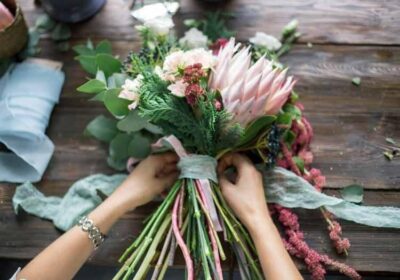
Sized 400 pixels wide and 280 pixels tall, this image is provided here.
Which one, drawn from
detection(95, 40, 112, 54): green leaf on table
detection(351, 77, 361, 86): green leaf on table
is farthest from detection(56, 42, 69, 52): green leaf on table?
detection(351, 77, 361, 86): green leaf on table

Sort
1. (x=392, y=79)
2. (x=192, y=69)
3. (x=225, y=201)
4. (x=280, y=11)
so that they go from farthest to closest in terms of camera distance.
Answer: (x=280, y=11), (x=392, y=79), (x=225, y=201), (x=192, y=69)

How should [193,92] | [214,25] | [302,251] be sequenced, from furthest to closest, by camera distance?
[214,25] → [302,251] → [193,92]

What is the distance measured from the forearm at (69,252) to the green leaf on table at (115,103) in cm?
16

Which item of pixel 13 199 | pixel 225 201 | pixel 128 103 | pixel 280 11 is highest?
pixel 280 11

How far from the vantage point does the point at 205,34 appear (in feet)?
3.77

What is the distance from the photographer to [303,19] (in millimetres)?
1192

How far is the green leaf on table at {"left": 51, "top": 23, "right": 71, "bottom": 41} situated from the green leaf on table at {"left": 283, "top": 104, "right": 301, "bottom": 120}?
0.57m

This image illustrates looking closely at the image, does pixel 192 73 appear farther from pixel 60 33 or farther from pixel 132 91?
pixel 60 33

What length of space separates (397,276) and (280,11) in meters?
0.65

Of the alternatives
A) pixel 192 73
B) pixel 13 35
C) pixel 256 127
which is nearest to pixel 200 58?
pixel 192 73

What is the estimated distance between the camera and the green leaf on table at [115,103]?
0.90m

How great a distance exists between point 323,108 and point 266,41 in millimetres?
195

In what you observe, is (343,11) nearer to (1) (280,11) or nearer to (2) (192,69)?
(1) (280,11)

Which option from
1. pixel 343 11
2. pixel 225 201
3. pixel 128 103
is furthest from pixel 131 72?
pixel 343 11
